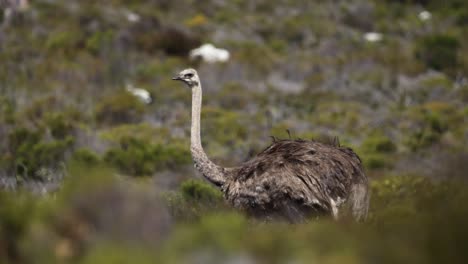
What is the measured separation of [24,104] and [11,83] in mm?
2006

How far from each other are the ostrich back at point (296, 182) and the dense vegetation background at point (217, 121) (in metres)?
0.18

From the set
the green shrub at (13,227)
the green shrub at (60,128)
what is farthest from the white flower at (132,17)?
the green shrub at (13,227)

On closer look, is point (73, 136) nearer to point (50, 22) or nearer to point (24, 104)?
point (24, 104)

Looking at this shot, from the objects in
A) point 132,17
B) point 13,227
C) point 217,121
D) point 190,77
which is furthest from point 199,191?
point 132,17

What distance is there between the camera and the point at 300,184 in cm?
461

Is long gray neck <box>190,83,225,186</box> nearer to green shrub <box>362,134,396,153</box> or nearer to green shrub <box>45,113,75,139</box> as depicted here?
green shrub <box>45,113,75,139</box>

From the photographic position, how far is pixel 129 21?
22750 mm

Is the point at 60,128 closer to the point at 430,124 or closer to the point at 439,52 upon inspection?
the point at 430,124

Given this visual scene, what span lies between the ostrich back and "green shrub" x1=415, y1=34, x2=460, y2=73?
596 inches

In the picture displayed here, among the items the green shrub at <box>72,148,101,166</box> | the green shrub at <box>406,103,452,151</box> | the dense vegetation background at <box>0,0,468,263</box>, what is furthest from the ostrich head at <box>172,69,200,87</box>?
the green shrub at <box>406,103,452,151</box>

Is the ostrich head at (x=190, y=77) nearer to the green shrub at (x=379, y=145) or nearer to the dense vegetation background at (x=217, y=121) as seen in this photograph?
the dense vegetation background at (x=217, y=121)

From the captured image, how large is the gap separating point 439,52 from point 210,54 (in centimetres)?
574

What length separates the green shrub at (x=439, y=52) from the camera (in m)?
20.1

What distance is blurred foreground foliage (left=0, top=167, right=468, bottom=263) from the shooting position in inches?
85.7
